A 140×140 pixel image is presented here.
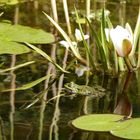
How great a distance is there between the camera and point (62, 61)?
183 cm

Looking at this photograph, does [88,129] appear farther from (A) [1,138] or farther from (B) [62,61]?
(B) [62,61]

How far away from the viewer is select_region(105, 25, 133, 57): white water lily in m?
1.48

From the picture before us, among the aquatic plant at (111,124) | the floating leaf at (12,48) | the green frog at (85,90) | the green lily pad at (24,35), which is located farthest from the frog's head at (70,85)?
the green lily pad at (24,35)

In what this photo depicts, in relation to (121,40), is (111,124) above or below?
below

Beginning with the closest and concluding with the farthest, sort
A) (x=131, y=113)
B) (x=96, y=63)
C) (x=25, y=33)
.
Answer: (x=131, y=113), (x=96, y=63), (x=25, y=33)

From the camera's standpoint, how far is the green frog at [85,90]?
1.44 m

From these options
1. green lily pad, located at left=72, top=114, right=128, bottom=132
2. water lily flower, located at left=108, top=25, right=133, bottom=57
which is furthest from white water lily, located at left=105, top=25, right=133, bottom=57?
green lily pad, located at left=72, top=114, right=128, bottom=132

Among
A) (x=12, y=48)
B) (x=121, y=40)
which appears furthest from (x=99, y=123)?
(x=12, y=48)

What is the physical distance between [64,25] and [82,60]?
724 mm

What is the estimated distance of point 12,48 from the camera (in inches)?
77.1

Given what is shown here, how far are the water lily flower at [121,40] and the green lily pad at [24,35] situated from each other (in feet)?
2.12

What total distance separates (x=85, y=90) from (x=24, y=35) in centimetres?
77

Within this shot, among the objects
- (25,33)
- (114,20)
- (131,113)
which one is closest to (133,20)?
(114,20)

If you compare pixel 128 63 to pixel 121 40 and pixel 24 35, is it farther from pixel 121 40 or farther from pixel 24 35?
pixel 24 35
